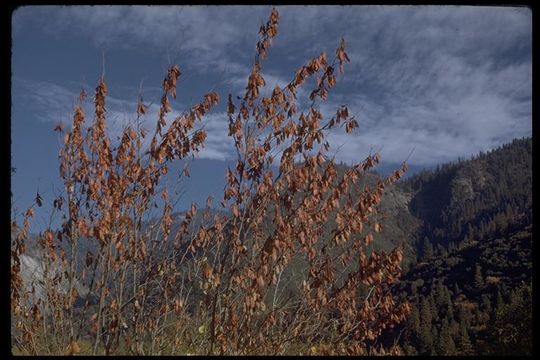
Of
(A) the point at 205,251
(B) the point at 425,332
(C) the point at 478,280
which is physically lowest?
(B) the point at 425,332

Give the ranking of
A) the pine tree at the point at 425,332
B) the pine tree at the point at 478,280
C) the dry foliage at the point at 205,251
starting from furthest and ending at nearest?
1. the pine tree at the point at 478,280
2. the pine tree at the point at 425,332
3. the dry foliage at the point at 205,251

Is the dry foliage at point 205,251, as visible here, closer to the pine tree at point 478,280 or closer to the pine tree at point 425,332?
the pine tree at point 425,332

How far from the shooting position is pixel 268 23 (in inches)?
243

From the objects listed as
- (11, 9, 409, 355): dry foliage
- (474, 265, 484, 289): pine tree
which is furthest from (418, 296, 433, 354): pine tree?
(11, 9, 409, 355): dry foliage

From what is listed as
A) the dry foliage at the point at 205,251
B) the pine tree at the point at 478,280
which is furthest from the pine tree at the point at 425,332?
the dry foliage at the point at 205,251

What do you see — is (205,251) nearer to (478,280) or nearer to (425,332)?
(425,332)

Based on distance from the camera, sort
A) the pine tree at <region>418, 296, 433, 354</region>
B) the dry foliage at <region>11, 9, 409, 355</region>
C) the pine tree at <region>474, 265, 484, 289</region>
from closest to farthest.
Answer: the dry foliage at <region>11, 9, 409, 355</region>, the pine tree at <region>418, 296, 433, 354</region>, the pine tree at <region>474, 265, 484, 289</region>

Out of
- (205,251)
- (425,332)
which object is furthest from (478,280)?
(205,251)

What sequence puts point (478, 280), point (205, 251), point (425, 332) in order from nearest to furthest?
point (205, 251)
point (425, 332)
point (478, 280)

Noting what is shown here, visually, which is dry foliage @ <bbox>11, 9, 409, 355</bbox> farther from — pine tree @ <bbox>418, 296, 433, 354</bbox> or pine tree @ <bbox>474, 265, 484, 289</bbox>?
pine tree @ <bbox>474, 265, 484, 289</bbox>
